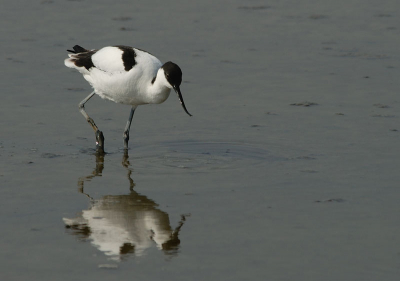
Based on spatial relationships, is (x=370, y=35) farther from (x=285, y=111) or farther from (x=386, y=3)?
(x=285, y=111)

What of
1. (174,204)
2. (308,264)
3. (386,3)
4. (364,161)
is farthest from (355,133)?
(386,3)

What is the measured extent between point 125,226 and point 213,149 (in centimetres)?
217

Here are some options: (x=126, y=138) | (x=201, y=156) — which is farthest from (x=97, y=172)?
(x=201, y=156)

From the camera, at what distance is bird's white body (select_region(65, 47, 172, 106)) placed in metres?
7.73

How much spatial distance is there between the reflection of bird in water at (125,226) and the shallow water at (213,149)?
2cm

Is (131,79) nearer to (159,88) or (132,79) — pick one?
(132,79)

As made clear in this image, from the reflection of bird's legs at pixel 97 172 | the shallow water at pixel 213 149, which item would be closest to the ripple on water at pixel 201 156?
the shallow water at pixel 213 149

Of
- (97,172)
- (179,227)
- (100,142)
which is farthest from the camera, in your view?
(100,142)

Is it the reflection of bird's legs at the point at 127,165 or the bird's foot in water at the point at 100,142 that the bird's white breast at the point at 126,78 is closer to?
the bird's foot in water at the point at 100,142

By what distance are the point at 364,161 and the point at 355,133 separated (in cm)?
88

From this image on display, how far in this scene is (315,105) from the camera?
9.02m

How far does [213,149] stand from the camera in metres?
7.86

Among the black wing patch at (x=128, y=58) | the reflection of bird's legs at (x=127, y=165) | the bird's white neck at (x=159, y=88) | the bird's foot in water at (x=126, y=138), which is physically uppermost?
the black wing patch at (x=128, y=58)

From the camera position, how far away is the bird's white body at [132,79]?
7.73m
